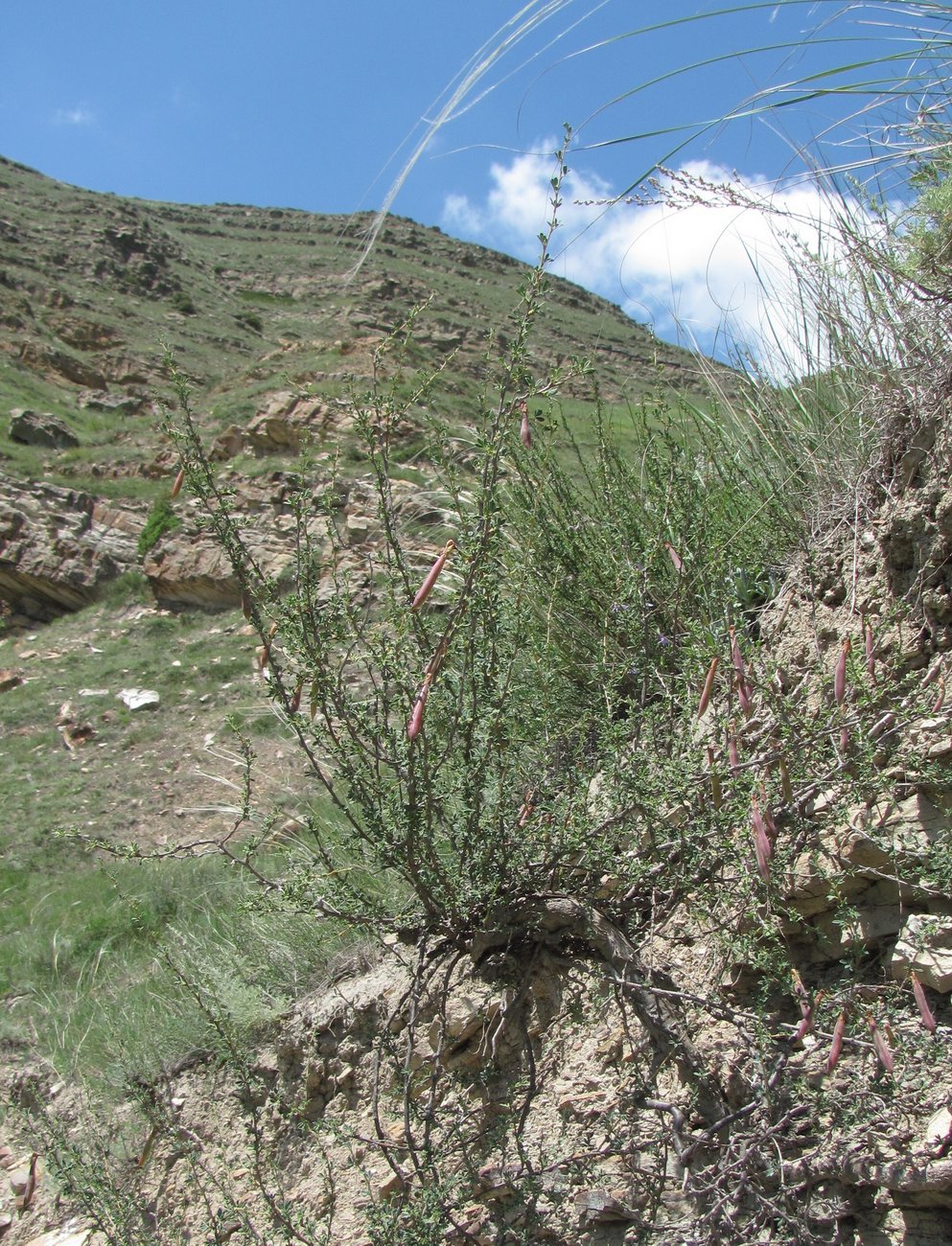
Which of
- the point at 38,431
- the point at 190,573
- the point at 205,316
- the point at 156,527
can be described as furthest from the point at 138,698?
the point at 205,316

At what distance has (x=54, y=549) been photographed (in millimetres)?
12992

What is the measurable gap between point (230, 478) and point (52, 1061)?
1061 cm

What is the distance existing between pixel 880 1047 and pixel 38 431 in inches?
710

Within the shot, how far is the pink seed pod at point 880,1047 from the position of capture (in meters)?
1.49

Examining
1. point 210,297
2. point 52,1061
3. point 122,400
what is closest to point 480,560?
point 52,1061

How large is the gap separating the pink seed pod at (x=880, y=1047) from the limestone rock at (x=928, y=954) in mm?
152

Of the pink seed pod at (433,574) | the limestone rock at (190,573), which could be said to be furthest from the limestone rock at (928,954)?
the limestone rock at (190,573)

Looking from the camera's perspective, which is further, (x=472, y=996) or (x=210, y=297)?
(x=210, y=297)

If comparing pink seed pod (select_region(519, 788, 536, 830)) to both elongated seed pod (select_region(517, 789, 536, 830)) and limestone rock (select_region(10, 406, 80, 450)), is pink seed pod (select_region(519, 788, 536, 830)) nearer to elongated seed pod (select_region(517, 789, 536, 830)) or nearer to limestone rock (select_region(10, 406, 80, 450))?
elongated seed pod (select_region(517, 789, 536, 830))

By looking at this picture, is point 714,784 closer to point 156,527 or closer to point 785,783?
point 785,783

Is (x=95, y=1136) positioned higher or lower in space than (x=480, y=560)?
lower

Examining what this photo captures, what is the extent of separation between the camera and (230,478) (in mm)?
13273

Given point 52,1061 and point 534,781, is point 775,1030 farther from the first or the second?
point 52,1061

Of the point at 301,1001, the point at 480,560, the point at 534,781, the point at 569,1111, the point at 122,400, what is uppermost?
the point at 122,400
